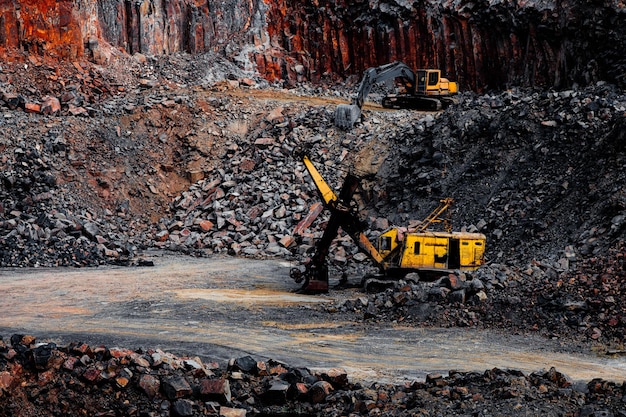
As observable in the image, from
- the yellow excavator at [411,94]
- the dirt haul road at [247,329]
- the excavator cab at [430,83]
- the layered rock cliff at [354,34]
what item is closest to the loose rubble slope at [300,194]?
the yellow excavator at [411,94]

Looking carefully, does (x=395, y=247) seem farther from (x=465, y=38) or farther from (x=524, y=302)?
(x=465, y=38)

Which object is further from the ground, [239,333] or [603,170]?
[603,170]

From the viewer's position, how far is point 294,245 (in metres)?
25.6

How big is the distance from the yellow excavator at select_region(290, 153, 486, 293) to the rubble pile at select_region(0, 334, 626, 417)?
7129mm

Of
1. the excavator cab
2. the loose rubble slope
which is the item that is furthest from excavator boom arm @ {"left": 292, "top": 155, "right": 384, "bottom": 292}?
the excavator cab

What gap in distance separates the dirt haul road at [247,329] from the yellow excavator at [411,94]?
10.2 meters

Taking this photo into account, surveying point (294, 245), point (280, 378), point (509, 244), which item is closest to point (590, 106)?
point (509, 244)

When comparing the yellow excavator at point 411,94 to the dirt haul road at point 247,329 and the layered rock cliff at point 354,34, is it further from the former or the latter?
the dirt haul road at point 247,329

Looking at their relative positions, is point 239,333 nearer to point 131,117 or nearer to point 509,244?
point 509,244

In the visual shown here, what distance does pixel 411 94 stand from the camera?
104 feet

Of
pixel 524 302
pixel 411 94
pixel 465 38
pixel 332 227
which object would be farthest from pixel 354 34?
pixel 524 302

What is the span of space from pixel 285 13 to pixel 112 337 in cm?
2711

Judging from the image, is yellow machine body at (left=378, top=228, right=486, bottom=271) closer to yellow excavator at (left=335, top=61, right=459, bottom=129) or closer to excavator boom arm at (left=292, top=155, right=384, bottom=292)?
excavator boom arm at (left=292, top=155, right=384, bottom=292)

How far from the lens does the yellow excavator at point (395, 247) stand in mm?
19078
